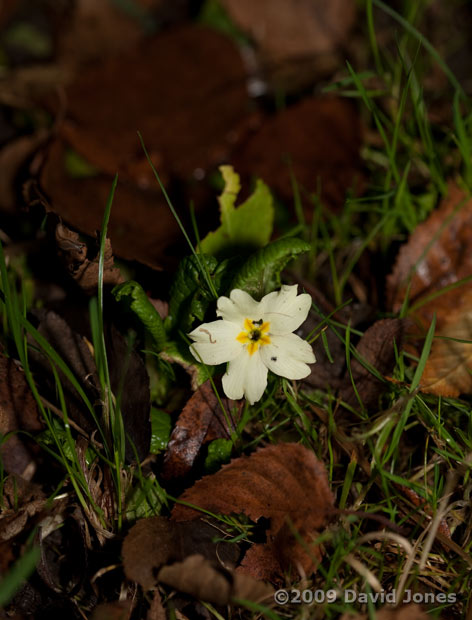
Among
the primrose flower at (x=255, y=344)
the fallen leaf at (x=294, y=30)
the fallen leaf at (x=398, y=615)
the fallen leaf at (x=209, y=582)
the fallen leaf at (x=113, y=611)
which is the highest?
the fallen leaf at (x=294, y=30)

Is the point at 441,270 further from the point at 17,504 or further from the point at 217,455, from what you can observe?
the point at 17,504

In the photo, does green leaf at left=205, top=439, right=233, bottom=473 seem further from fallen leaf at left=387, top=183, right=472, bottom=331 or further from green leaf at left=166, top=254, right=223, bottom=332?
fallen leaf at left=387, top=183, right=472, bottom=331

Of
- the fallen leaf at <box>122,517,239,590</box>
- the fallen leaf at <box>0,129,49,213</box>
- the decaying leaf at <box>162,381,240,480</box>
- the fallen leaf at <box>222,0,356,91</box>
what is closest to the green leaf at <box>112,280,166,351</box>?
the decaying leaf at <box>162,381,240,480</box>

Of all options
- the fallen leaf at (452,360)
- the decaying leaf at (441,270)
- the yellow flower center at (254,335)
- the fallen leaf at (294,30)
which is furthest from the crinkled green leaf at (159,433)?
the fallen leaf at (294,30)

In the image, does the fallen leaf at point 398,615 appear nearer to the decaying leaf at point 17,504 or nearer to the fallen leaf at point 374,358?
the fallen leaf at point 374,358

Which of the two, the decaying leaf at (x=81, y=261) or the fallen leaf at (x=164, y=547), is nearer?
the fallen leaf at (x=164, y=547)

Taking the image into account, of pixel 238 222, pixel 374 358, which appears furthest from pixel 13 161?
pixel 374 358
